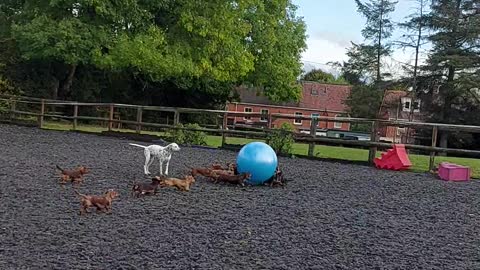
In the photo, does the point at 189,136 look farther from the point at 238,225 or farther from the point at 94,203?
the point at 238,225

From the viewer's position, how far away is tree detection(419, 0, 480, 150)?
3212 centimetres

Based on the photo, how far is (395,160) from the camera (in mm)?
12453

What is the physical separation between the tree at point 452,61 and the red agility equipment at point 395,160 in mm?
20000

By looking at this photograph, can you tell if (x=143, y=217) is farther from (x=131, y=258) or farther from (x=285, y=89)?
(x=285, y=89)

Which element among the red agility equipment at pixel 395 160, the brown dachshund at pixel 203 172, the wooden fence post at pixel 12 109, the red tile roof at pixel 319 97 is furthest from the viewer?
the red tile roof at pixel 319 97

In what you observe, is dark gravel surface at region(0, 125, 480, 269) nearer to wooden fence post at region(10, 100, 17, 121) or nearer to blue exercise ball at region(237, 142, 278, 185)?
blue exercise ball at region(237, 142, 278, 185)

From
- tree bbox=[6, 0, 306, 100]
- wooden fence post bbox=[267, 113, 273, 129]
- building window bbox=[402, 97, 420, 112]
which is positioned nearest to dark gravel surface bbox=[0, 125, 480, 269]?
wooden fence post bbox=[267, 113, 273, 129]

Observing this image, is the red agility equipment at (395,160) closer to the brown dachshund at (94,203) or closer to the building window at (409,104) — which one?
the brown dachshund at (94,203)

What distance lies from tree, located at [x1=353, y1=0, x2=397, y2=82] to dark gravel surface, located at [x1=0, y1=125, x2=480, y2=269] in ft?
103

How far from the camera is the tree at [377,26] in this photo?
4006cm

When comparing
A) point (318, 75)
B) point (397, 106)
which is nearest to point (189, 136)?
point (397, 106)

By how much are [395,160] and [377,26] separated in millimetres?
30802

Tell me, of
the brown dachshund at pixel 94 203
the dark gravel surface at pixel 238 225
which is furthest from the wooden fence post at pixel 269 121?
the brown dachshund at pixel 94 203

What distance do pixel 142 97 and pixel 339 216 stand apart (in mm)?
25706
